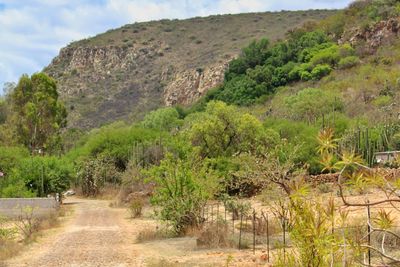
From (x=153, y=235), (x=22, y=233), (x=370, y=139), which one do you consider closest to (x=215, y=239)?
(x=153, y=235)

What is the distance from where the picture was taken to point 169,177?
74.0 feet

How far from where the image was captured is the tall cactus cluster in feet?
120

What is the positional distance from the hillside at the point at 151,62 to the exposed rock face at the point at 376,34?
23.6 meters

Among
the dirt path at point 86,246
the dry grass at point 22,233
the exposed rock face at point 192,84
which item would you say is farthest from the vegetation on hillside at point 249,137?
Result: the exposed rock face at point 192,84

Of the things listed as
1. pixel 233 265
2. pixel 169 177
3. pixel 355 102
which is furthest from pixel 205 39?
pixel 233 265

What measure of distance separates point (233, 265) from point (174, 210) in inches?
282

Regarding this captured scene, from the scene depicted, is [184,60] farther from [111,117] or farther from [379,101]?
[379,101]

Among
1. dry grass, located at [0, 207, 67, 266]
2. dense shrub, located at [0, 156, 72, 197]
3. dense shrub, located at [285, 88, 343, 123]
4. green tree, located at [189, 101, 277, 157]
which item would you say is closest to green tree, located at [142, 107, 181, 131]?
dense shrub, located at [285, 88, 343, 123]

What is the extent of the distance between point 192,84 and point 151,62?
16002 mm

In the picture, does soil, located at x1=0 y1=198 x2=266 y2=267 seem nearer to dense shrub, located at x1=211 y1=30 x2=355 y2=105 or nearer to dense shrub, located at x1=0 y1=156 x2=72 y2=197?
dense shrub, located at x1=0 y1=156 x2=72 y2=197

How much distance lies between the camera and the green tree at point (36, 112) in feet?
172

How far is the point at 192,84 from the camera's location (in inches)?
3669

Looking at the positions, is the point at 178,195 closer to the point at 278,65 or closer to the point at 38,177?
the point at 38,177

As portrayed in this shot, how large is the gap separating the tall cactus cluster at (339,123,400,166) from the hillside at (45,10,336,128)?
5143cm
